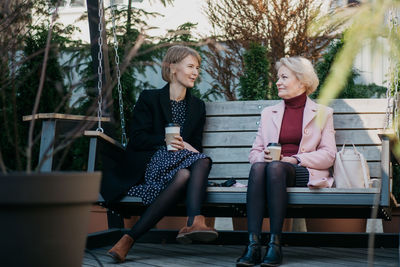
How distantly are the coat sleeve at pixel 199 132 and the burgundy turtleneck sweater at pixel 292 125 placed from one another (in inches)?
20.4

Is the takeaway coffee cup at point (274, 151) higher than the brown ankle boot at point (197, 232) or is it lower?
higher

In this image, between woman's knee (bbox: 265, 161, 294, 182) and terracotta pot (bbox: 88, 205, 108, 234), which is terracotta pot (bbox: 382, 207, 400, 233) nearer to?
woman's knee (bbox: 265, 161, 294, 182)

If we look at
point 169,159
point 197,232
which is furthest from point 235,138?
point 197,232

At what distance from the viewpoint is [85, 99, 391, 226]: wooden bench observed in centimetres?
314

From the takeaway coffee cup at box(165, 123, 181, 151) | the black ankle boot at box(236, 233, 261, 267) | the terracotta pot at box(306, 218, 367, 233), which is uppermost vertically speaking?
the takeaway coffee cup at box(165, 123, 181, 151)

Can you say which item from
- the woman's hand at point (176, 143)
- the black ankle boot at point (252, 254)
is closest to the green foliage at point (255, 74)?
the woman's hand at point (176, 143)

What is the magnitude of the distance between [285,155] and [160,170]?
730 mm

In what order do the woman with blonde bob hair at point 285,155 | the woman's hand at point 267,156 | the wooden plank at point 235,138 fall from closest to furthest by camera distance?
the woman with blonde bob hair at point 285,155, the woman's hand at point 267,156, the wooden plank at point 235,138

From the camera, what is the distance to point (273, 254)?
278 cm

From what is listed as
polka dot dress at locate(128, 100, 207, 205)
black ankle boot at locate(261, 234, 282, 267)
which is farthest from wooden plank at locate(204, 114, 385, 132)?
black ankle boot at locate(261, 234, 282, 267)

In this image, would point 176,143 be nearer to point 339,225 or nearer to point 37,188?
point 339,225

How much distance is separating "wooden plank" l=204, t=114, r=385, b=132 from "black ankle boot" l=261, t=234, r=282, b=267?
119cm

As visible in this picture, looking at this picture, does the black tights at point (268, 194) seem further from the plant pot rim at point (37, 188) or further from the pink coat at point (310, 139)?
the plant pot rim at point (37, 188)

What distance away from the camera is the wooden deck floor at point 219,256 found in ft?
9.93
